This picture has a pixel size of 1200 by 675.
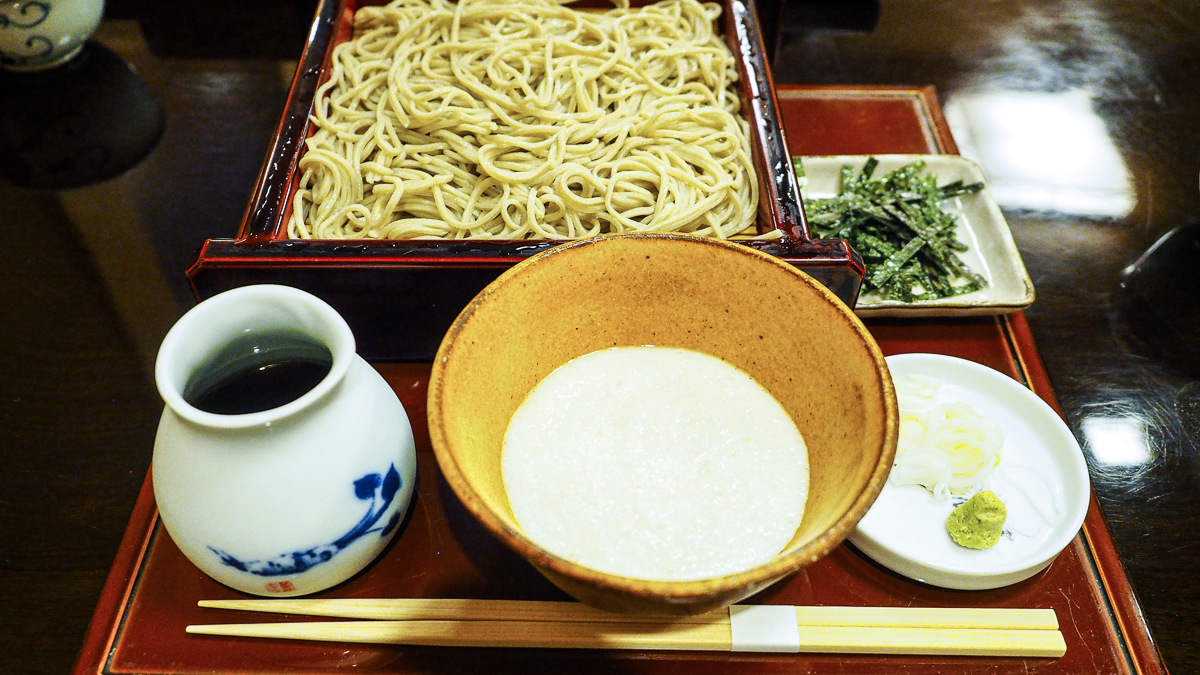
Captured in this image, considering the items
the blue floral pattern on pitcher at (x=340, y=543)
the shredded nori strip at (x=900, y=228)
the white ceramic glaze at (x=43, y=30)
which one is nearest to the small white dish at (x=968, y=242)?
the shredded nori strip at (x=900, y=228)

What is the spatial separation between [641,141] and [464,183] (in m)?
0.47

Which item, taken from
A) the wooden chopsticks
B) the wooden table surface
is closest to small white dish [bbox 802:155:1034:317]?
the wooden table surface

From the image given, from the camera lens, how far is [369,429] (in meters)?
1.17

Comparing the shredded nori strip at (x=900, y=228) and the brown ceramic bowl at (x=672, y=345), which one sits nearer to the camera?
the brown ceramic bowl at (x=672, y=345)

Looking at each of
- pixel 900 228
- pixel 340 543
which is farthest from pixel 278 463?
pixel 900 228

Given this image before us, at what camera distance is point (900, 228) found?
6.64 ft

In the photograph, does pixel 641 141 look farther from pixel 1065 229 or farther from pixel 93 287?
pixel 93 287

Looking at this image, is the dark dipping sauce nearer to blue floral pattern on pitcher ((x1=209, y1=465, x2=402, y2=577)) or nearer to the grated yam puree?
blue floral pattern on pitcher ((x1=209, y1=465, x2=402, y2=577))

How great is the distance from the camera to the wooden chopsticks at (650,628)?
121 cm

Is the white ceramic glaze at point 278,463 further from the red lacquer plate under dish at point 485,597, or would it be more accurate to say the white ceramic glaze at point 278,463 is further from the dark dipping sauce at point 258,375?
the red lacquer plate under dish at point 485,597

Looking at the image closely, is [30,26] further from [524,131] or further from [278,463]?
[278,463]

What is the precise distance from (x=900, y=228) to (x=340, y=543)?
1.59 m

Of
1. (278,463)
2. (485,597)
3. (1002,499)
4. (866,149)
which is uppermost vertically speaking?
(278,463)

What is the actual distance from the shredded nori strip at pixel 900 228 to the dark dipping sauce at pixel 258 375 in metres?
1.31
